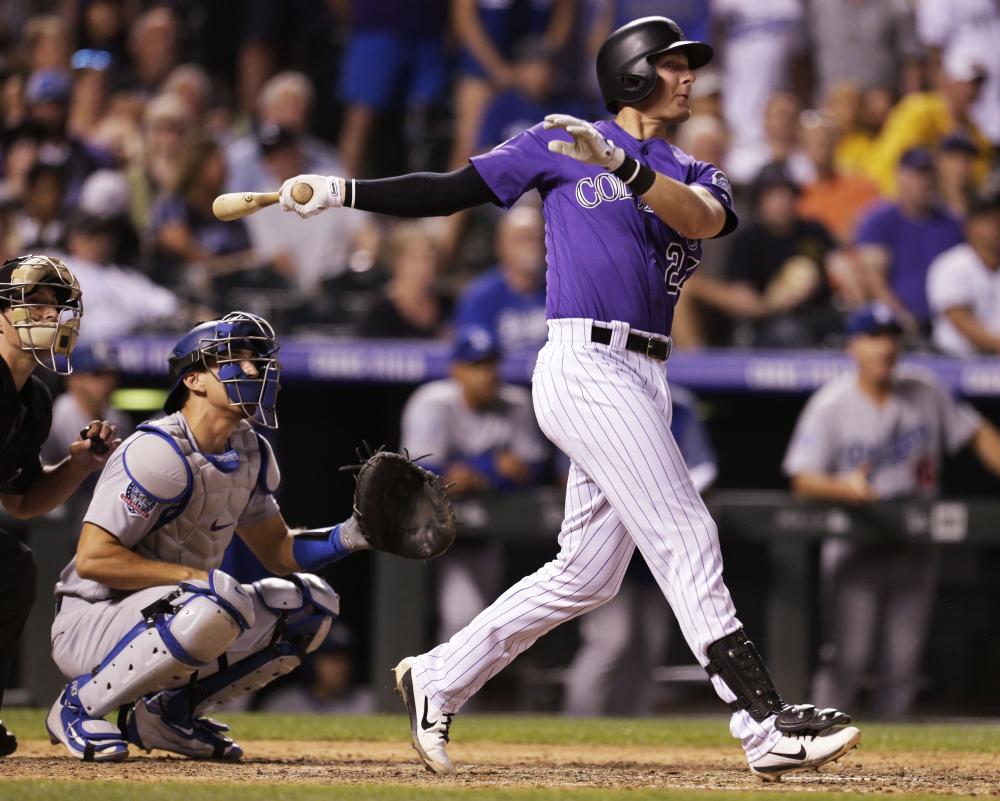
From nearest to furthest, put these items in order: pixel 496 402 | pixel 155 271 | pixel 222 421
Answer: pixel 222 421
pixel 496 402
pixel 155 271

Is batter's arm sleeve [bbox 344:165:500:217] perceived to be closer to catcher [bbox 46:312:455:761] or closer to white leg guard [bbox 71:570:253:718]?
catcher [bbox 46:312:455:761]

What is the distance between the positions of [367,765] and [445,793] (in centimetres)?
82

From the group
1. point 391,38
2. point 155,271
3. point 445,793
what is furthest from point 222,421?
point 391,38

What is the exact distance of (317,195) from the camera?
3.71 m

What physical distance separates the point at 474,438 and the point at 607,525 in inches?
113

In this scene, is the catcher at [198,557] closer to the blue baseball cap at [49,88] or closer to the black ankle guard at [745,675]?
the black ankle guard at [745,675]

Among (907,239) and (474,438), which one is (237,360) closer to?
(474,438)

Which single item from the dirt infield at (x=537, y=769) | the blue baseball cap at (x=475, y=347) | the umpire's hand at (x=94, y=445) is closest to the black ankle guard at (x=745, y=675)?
the dirt infield at (x=537, y=769)

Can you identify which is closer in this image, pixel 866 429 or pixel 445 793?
pixel 445 793

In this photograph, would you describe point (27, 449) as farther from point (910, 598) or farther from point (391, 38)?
point (391, 38)

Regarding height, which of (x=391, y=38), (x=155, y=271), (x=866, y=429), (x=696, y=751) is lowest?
(x=696, y=751)

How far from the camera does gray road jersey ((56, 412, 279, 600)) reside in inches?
153

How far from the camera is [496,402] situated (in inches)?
265

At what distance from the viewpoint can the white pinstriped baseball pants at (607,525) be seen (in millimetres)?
3625
